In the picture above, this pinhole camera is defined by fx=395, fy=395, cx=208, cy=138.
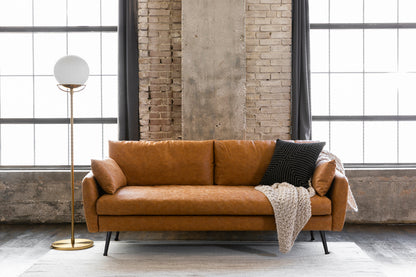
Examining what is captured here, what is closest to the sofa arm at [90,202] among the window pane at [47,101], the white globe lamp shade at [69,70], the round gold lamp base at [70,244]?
the round gold lamp base at [70,244]

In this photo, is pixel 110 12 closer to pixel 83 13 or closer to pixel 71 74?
pixel 83 13

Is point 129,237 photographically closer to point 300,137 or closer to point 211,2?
point 300,137

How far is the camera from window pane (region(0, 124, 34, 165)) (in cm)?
514

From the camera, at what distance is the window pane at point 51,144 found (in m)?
5.14

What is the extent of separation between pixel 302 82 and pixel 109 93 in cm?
247

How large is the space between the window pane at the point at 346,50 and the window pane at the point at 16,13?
395cm

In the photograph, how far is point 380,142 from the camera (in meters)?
5.18

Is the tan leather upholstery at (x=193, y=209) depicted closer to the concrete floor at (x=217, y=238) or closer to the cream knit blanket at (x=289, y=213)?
the cream knit blanket at (x=289, y=213)

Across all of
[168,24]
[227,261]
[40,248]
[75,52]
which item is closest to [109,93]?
[75,52]

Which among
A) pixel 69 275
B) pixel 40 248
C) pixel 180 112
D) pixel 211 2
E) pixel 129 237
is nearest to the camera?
pixel 69 275

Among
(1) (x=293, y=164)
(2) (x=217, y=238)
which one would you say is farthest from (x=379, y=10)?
(2) (x=217, y=238)

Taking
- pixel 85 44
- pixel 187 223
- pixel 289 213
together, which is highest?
pixel 85 44

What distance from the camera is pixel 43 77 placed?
16.9 ft

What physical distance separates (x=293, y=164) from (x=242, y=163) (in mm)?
546
